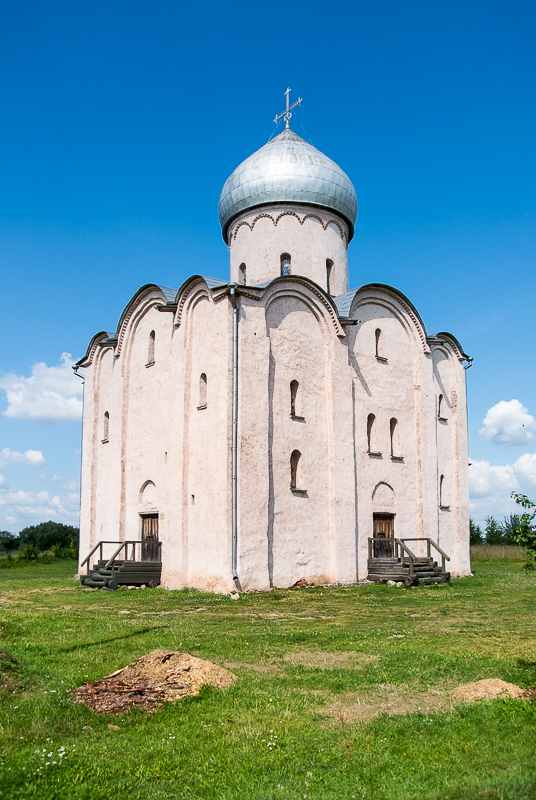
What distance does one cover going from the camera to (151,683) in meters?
6.37

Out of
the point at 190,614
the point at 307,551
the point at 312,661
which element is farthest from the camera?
the point at 307,551

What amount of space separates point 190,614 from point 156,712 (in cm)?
682

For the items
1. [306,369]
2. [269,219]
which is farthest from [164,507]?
[269,219]

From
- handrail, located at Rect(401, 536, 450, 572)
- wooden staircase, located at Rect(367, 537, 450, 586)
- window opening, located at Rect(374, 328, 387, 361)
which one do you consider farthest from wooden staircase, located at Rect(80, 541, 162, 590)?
window opening, located at Rect(374, 328, 387, 361)

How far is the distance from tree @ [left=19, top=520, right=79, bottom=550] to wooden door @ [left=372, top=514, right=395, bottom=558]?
38.0 meters

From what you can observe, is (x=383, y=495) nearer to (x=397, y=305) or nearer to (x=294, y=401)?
(x=294, y=401)

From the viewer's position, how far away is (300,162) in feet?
75.0

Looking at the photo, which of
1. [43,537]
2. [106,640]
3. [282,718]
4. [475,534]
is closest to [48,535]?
[43,537]

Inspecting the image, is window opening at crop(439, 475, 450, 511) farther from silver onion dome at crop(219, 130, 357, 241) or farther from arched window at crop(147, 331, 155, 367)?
arched window at crop(147, 331, 155, 367)

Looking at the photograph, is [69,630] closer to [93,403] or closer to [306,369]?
[306,369]

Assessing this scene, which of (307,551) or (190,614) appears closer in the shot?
(190,614)

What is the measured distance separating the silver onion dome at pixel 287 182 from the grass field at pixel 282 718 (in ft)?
50.5

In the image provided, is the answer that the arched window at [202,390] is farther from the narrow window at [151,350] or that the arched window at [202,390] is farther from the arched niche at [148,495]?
the arched niche at [148,495]

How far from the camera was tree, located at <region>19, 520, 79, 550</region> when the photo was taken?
5384 cm
